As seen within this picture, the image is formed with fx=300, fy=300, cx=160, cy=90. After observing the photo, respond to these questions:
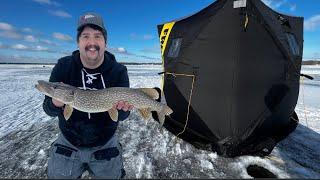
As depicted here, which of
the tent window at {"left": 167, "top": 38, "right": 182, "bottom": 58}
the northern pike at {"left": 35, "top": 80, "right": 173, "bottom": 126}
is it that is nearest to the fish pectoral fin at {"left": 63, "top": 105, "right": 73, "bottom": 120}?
the northern pike at {"left": 35, "top": 80, "right": 173, "bottom": 126}

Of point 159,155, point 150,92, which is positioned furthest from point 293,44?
point 150,92

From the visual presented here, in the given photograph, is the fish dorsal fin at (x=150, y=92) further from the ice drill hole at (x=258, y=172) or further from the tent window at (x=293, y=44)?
the tent window at (x=293, y=44)

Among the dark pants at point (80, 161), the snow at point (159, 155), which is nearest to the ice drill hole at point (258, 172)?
the snow at point (159, 155)

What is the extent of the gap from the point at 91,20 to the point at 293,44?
192 inches

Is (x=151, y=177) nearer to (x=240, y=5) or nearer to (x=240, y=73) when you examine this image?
(x=240, y=73)

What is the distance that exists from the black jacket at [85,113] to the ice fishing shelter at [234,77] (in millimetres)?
2060

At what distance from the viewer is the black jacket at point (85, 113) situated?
405 cm

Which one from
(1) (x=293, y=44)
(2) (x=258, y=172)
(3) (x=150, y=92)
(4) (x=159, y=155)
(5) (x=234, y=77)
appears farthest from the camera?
(1) (x=293, y=44)

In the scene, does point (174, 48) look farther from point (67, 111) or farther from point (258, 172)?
point (67, 111)

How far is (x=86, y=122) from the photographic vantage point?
4102 millimetres

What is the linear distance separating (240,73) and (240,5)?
122 centimetres

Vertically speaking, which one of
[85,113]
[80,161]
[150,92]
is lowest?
[80,161]

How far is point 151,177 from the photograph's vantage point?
184 inches

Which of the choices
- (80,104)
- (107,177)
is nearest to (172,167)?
(107,177)
